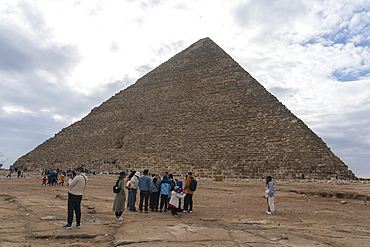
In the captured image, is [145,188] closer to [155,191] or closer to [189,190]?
[155,191]

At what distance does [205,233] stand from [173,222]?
3.69ft

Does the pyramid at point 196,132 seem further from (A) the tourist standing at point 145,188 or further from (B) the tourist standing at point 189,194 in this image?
(A) the tourist standing at point 145,188

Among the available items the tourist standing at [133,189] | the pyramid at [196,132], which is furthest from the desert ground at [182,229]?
the pyramid at [196,132]

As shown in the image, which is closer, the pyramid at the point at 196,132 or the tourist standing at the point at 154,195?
the tourist standing at the point at 154,195

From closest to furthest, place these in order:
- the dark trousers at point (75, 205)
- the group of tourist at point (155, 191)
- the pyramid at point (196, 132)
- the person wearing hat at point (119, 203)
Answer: the dark trousers at point (75, 205)
the person wearing hat at point (119, 203)
the group of tourist at point (155, 191)
the pyramid at point (196, 132)

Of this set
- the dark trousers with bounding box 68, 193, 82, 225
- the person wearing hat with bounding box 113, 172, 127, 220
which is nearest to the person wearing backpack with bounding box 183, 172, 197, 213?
the person wearing hat with bounding box 113, 172, 127, 220

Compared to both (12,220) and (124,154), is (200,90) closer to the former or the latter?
(124,154)

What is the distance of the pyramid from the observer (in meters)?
20.5

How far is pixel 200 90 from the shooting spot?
101 ft

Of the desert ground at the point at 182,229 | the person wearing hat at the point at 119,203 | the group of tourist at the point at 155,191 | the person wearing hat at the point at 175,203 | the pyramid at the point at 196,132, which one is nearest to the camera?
the desert ground at the point at 182,229

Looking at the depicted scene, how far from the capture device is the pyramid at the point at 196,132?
2045cm

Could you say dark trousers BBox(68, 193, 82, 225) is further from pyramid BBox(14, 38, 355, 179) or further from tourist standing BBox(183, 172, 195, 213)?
pyramid BBox(14, 38, 355, 179)

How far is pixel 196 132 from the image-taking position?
26188 mm

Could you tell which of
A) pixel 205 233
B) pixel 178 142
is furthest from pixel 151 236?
pixel 178 142
